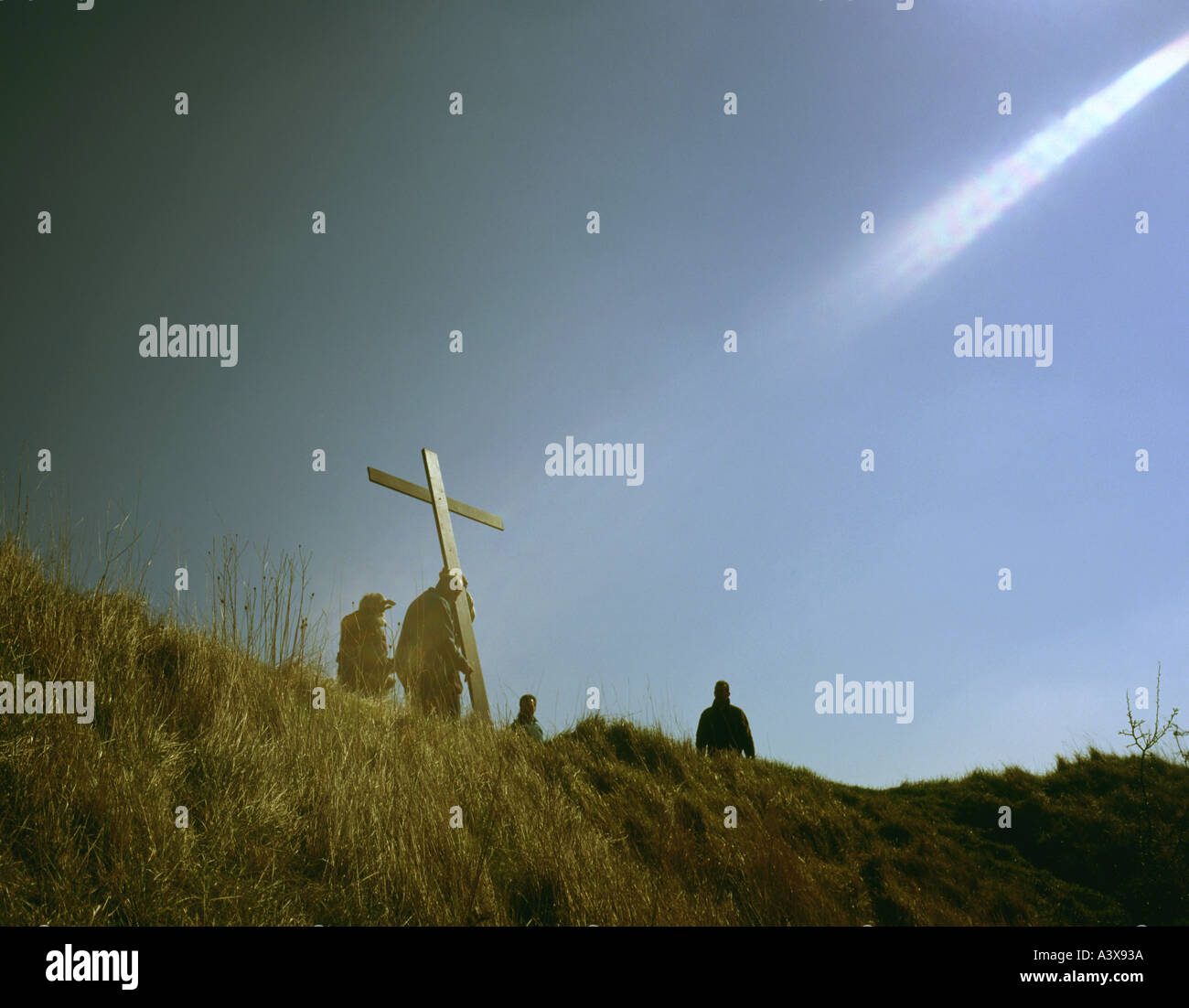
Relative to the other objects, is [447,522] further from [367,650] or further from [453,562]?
[367,650]

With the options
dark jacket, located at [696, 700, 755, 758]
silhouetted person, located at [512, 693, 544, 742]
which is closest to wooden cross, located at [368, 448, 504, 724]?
silhouetted person, located at [512, 693, 544, 742]

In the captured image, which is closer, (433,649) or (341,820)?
(341,820)

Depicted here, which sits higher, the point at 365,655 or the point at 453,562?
the point at 453,562

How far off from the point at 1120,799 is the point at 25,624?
13716 millimetres

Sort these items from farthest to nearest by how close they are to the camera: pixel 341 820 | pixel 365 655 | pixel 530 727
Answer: pixel 530 727
pixel 365 655
pixel 341 820

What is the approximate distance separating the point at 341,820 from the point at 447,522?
708 cm

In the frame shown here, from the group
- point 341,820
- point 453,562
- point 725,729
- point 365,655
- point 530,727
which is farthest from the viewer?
point 453,562

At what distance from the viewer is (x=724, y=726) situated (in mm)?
10289

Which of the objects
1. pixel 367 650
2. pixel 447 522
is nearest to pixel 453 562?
pixel 447 522

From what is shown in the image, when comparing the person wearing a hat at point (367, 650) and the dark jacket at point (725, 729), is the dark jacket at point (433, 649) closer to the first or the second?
the person wearing a hat at point (367, 650)

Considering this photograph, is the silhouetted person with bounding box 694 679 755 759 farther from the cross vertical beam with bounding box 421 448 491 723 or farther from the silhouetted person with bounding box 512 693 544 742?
the cross vertical beam with bounding box 421 448 491 723

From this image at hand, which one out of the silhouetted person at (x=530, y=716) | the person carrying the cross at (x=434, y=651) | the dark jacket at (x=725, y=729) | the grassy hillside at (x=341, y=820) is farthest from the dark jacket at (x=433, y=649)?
the dark jacket at (x=725, y=729)

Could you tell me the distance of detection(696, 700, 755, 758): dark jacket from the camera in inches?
402
